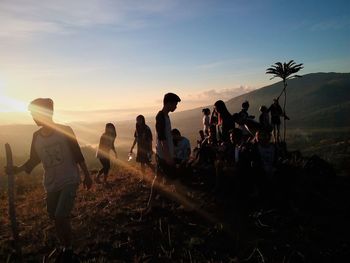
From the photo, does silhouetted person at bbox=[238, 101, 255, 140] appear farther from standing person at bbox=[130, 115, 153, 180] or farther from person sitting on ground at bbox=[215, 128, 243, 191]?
standing person at bbox=[130, 115, 153, 180]

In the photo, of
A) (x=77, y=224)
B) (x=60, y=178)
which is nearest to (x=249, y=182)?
(x=77, y=224)

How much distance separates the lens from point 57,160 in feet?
19.7

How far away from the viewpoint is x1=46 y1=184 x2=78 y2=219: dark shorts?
5.94 m

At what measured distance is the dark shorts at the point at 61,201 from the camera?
5.94m

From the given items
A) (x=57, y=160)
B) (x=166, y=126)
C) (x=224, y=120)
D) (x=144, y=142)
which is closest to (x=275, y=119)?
(x=224, y=120)

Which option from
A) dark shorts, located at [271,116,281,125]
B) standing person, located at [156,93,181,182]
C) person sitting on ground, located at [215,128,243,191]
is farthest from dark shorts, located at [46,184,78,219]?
dark shorts, located at [271,116,281,125]

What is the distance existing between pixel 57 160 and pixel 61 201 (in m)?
0.60

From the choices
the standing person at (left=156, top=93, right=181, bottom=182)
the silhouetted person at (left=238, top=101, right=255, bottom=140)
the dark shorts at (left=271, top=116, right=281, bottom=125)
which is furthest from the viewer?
the dark shorts at (left=271, top=116, right=281, bottom=125)

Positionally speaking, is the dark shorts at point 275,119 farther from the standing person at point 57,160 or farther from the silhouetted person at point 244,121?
the standing person at point 57,160

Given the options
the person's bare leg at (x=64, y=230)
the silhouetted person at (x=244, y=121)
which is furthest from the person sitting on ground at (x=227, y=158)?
the person's bare leg at (x=64, y=230)

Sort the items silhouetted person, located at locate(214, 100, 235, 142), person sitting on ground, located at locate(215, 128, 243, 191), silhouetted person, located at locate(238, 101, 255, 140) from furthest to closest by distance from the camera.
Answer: silhouetted person, located at locate(238, 101, 255, 140) → silhouetted person, located at locate(214, 100, 235, 142) → person sitting on ground, located at locate(215, 128, 243, 191)

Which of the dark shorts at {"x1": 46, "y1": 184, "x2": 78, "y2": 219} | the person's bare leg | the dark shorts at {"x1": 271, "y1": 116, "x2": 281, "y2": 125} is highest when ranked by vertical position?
the dark shorts at {"x1": 271, "y1": 116, "x2": 281, "y2": 125}

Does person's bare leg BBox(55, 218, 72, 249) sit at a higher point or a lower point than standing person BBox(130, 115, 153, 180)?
lower

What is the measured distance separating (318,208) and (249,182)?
5.14ft
